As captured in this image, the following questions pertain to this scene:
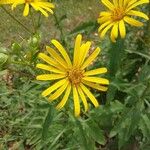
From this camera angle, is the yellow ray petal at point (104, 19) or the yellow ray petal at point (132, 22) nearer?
the yellow ray petal at point (132, 22)

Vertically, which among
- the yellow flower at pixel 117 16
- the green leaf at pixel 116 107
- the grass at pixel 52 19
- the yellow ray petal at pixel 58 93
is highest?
the grass at pixel 52 19

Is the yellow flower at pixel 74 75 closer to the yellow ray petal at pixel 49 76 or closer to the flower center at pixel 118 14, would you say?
the yellow ray petal at pixel 49 76

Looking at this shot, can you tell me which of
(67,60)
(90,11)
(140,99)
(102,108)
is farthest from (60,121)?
(90,11)

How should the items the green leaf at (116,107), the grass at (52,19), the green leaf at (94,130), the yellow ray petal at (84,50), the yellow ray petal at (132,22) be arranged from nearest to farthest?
the yellow ray petal at (132,22)
the yellow ray petal at (84,50)
the green leaf at (116,107)
the green leaf at (94,130)
the grass at (52,19)

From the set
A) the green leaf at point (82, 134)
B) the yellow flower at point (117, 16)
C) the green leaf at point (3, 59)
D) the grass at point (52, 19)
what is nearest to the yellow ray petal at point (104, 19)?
the yellow flower at point (117, 16)

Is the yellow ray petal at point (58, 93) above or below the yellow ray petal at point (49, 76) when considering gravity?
below

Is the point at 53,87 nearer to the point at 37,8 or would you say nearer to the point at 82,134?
the point at 37,8

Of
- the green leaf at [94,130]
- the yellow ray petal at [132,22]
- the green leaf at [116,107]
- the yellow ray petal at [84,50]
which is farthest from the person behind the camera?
the green leaf at [94,130]

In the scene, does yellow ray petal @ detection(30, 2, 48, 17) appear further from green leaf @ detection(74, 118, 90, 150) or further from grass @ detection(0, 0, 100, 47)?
grass @ detection(0, 0, 100, 47)
